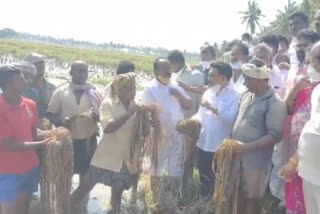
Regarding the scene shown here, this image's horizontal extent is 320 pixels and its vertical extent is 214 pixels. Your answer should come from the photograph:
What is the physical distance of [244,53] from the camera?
17.4ft

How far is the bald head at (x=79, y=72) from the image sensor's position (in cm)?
466

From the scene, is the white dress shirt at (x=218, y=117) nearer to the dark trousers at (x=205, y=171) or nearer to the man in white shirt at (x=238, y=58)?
the dark trousers at (x=205, y=171)

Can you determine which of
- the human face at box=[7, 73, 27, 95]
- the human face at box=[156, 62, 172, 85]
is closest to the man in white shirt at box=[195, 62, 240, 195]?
the human face at box=[156, 62, 172, 85]

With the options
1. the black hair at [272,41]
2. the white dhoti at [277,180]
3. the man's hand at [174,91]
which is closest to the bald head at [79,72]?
the man's hand at [174,91]

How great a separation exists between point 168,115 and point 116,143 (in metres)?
0.70

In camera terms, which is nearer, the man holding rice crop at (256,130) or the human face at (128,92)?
the man holding rice crop at (256,130)

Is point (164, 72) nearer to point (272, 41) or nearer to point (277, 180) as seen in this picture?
point (277, 180)

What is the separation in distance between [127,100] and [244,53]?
164cm

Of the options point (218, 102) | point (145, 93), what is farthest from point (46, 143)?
point (218, 102)

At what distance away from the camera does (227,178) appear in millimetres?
4004

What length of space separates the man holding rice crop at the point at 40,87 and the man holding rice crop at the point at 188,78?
139 centimetres

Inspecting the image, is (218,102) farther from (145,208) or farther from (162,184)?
(145,208)

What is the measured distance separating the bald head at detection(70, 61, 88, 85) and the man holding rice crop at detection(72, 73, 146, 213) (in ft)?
1.29

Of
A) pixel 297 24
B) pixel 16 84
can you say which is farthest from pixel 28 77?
pixel 297 24
